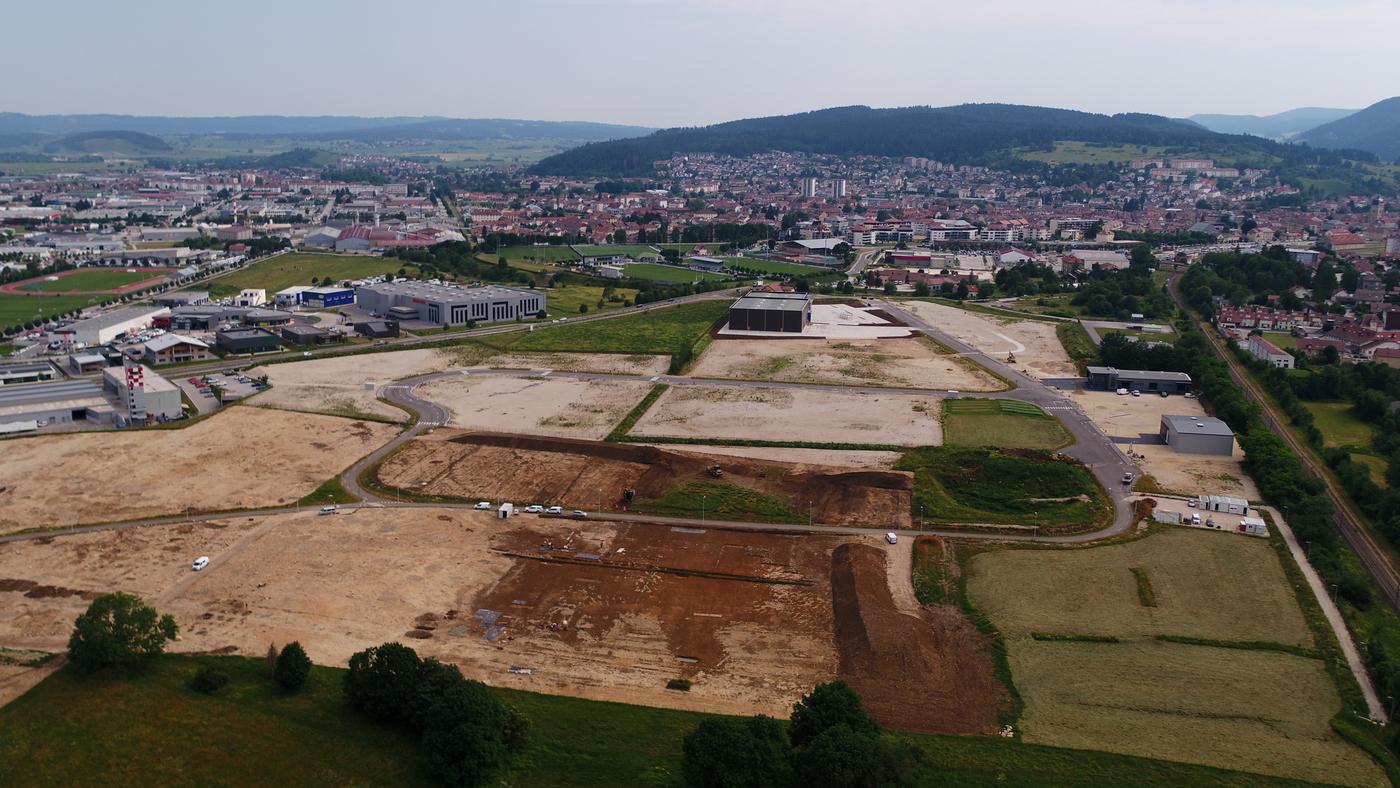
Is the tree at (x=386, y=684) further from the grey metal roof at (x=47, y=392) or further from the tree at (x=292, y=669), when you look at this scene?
the grey metal roof at (x=47, y=392)

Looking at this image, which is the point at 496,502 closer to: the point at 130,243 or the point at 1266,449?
the point at 1266,449

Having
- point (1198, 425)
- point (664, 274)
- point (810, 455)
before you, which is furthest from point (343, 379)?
point (664, 274)

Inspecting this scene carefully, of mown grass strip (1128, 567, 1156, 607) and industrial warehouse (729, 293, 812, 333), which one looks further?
industrial warehouse (729, 293, 812, 333)

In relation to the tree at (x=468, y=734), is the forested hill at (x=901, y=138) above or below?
above

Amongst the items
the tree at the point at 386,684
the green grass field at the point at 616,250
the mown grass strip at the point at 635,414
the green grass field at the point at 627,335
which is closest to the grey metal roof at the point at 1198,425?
the mown grass strip at the point at 635,414

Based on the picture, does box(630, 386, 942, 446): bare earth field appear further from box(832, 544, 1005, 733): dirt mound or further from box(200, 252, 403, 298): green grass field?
box(200, 252, 403, 298): green grass field

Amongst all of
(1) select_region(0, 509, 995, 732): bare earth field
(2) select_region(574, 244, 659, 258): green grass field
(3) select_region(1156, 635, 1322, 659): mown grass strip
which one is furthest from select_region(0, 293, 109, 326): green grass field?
(3) select_region(1156, 635, 1322, 659): mown grass strip

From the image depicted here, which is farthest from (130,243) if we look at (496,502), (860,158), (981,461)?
(860,158)
